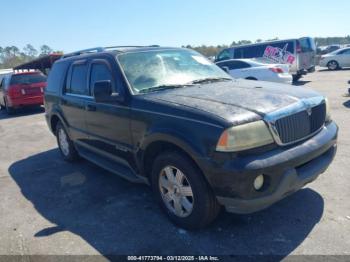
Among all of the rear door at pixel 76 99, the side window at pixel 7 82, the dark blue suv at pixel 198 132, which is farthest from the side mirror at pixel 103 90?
the side window at pixel 7 82

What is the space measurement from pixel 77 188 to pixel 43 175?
1.11m

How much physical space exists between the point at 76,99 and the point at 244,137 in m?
3.22

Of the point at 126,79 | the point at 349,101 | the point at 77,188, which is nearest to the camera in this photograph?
the point at 126,79

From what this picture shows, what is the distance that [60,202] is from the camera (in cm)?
445

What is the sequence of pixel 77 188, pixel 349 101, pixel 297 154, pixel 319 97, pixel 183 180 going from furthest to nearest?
pixel 349 101
pixel 77 188
pixel 319 97
pixel 183 180
pixel 297 154

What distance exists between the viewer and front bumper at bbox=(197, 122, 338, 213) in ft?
9.17

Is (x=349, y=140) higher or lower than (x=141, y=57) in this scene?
lower

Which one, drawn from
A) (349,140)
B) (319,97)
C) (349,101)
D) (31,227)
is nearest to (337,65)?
(349,101)

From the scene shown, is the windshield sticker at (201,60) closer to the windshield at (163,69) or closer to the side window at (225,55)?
the windshield at (163,69)

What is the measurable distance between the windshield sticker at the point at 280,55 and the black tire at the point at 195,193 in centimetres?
1351

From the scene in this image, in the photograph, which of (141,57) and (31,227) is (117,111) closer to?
(141,57)

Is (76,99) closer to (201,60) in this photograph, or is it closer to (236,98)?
(201,60)

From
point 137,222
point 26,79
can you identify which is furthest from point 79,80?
point 26,79

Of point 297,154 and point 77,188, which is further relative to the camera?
point 77,188
